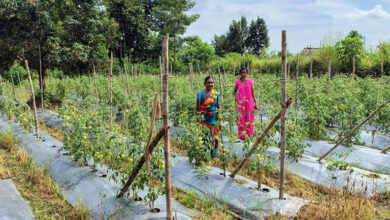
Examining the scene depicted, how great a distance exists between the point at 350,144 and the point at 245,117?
5.89 ft

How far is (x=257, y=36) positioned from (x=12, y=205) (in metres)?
31.6

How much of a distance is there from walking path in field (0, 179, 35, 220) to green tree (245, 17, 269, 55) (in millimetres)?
30433

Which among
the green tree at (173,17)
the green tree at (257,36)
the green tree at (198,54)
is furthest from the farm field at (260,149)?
the green tree at (257,36)

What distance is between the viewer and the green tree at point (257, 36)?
3103cm

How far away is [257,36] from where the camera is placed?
31.5 meters

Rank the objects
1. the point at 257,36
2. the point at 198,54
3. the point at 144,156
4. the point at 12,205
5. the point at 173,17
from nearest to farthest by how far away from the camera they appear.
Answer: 1. the point at 144,156
2. the point at 12,205
3. the point at 173,17
4. the point at 198,54
5. the point at 257,36

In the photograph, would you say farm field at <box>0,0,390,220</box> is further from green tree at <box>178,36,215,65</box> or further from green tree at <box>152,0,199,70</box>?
green tree at <box>178,36,215,65</box>

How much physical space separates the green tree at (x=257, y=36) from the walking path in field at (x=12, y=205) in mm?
30433

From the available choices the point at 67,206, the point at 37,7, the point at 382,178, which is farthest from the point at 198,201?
the point at 37,7

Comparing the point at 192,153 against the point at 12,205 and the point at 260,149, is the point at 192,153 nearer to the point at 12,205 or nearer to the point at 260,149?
the point at 260,149

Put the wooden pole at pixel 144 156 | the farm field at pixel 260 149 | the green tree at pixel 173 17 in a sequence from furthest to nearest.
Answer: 1. the green tree at pixel 173 17
2. the farm field at pixel 260 149
3. the wooden pole at pixel 144 156

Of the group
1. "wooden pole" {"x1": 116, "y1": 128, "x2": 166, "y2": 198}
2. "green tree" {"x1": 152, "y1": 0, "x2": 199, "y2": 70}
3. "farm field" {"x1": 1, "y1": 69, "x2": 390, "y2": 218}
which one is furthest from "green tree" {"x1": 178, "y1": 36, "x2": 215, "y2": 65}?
"wooden pole" {"x1": 116, "y1": 128, "x2": 166, "y2": 198}

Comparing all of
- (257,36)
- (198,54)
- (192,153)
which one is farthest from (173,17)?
(192,153)

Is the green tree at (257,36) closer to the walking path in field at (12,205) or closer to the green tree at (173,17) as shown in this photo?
the green tree at (173,17)
